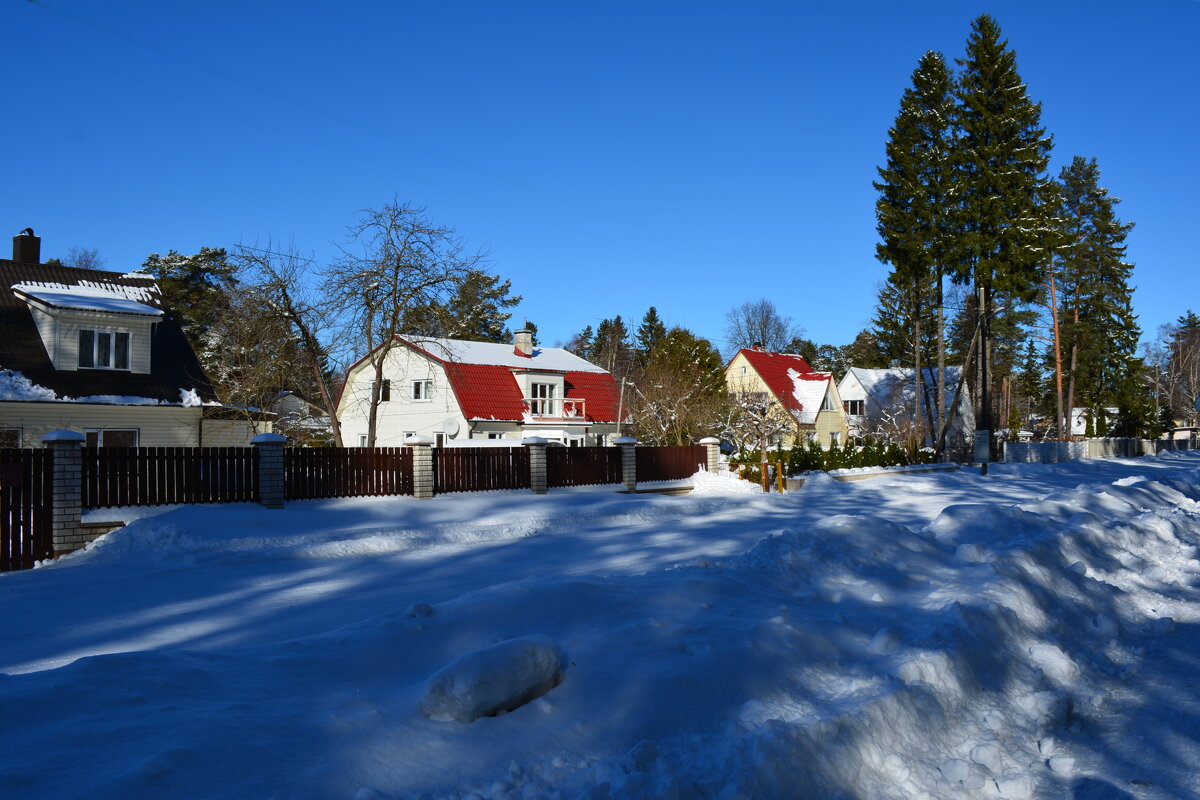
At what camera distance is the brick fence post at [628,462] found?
2455 centimetres

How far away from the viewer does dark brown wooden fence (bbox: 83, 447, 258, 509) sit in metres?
14.0

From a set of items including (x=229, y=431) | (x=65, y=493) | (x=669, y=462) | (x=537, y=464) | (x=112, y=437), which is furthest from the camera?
(x=229, y=431)

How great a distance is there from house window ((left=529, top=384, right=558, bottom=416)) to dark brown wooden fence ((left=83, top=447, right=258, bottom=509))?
27.4m

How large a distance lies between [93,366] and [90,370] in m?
0.20

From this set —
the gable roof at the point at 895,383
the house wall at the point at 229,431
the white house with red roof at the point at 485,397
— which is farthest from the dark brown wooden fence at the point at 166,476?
the gable roof at the point at 895,383

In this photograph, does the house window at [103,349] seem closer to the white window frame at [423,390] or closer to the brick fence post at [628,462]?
the brick fence post at [628,462]

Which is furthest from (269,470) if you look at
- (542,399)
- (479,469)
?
(542,399)

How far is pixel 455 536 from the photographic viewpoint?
→ 15.4 m

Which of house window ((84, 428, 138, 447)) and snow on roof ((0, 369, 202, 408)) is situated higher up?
snow on roof ((0, 369, 202, 408))

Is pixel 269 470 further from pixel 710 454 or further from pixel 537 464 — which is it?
pixel 710 454

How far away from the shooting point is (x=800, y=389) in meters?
58.3

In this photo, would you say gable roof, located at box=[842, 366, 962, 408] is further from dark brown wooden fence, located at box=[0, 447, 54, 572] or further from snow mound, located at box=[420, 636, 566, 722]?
snow mound, located at box=[420, 636, 566, 722]

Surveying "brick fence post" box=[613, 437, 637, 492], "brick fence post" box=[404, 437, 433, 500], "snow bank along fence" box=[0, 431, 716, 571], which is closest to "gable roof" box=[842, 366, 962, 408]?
"brick fence post" box=[613, 437, 637, 492]

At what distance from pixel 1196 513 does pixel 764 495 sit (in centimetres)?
1011
